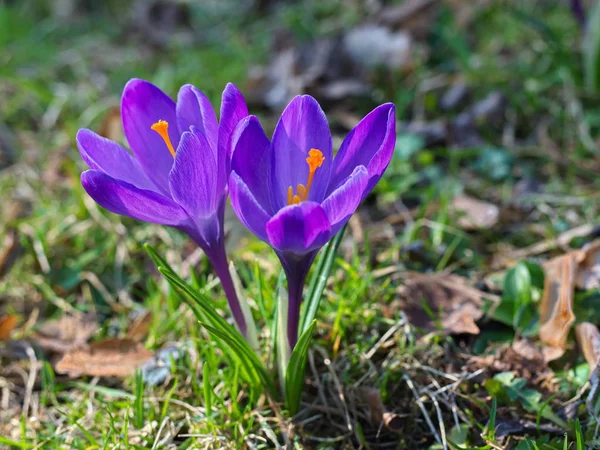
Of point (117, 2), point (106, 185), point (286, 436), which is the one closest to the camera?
point (106, 185)

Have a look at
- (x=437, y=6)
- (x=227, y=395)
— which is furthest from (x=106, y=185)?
(x=437, y=6)

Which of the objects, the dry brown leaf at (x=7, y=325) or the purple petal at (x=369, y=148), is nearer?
the purple petal at (x=369, y=148)

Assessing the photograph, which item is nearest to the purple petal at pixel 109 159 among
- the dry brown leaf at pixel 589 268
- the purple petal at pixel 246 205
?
the purple petal at pixel 246 205

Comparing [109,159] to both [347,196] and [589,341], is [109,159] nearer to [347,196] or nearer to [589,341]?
[347,196]

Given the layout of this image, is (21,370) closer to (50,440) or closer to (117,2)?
(50,440)

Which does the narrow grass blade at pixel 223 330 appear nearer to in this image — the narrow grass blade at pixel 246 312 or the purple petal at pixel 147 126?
the narrow grass blade at pixel 246 312

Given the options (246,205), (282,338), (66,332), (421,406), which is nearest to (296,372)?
(282,338)

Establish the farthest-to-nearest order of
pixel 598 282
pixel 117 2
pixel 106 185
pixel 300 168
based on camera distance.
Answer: pixel 117 2 < pixel 598 282 < pixel 300 168 < pixel 106 185
